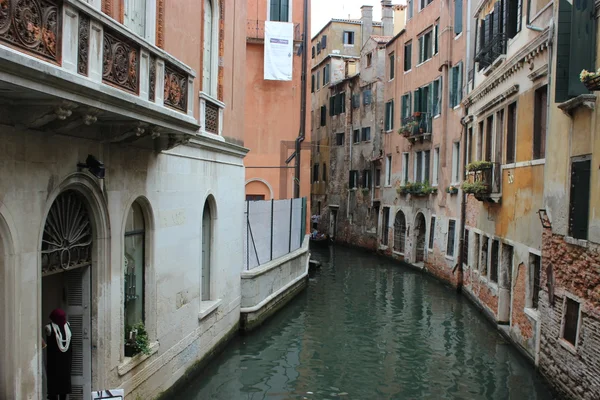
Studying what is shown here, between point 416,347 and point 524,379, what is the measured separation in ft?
8.84

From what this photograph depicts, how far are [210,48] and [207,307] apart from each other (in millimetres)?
4489

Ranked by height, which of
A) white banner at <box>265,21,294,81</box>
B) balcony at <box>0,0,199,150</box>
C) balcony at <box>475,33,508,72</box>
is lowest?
balcony at <box>0,0,199,150</box>

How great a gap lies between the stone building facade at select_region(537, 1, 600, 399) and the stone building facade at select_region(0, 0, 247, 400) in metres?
5.41

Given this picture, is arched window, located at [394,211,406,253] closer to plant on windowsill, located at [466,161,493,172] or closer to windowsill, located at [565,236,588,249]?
plant on windowsill, located at [466,161,493,172]

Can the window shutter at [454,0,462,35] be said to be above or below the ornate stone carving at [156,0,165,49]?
above

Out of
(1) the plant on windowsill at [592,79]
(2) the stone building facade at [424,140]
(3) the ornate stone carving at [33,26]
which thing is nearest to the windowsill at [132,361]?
(3) the ornate stone carving at [33,26]

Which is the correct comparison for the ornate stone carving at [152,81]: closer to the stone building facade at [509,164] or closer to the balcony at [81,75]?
the balcony at [81,75]

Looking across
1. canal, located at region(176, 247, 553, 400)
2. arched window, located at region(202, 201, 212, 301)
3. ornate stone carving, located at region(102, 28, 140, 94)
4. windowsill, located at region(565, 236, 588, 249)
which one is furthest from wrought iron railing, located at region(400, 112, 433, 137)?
ornate stone carving, located at region(102, 28, 140, 94)

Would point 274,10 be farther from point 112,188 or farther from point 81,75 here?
point 81,75

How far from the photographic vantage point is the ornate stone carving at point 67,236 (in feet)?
20.4

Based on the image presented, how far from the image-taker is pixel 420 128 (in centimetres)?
2547

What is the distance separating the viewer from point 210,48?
11234 millimetres

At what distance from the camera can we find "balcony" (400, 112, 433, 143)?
988 inches

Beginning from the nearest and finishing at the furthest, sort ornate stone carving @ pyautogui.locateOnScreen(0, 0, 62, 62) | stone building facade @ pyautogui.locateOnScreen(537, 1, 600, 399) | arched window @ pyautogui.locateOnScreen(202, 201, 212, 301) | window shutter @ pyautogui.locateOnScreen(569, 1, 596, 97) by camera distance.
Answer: ornate stone carving @ pyautogui.locateOnScreen(0, 0, 62, 62)
stone building facade @ pyautogui.locateOnScreen(537, 1, 600, 399)
window shutter @ pyautogui.locateOnScreen(569, 1, 596, 97)
arched window @ pyautogui.locateOnScreen(202, 201, 212, 301)
